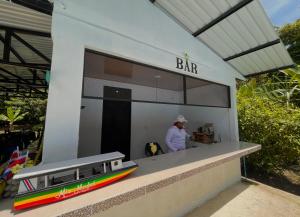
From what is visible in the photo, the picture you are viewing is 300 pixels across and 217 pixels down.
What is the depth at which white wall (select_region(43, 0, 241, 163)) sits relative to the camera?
1.65 meters

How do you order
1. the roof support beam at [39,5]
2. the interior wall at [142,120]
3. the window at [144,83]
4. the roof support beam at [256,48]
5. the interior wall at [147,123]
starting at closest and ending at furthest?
the roof support beam at [39,5], the roof support beam at [256,48], the window at [144,83], the interior wall at [142,120], the interior wall at [147,123]

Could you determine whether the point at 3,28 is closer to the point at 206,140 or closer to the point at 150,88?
the point at 150,88

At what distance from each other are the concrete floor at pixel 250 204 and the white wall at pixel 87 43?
2576mm

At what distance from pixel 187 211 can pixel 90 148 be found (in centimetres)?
301

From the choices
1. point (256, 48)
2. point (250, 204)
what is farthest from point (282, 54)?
point (250, 204)

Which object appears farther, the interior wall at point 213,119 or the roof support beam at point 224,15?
the interior wall at point 213,119

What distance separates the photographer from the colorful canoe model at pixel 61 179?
1.14 meters

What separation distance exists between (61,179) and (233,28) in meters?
3.51

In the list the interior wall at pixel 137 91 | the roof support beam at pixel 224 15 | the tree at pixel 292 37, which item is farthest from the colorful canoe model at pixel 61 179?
the tree at pixel 292 37

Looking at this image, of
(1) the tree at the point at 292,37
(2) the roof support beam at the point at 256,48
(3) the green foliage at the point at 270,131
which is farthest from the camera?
(1) the tree at the point at 292,37

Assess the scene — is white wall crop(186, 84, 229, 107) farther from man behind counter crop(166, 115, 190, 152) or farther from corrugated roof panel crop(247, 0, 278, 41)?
man behind counter crop(166, 115, 190, 152)

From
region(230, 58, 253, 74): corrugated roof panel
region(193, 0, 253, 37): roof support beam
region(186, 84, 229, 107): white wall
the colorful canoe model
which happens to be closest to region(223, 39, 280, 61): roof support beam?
region(230, 58, 253, 74): corrugated roof panel

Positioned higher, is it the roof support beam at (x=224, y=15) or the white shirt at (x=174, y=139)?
the roof support beam at (x=224, y=15)

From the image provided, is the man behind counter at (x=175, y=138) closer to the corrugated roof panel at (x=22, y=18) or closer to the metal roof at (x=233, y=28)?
the metal roof at (x=233, y=28)
